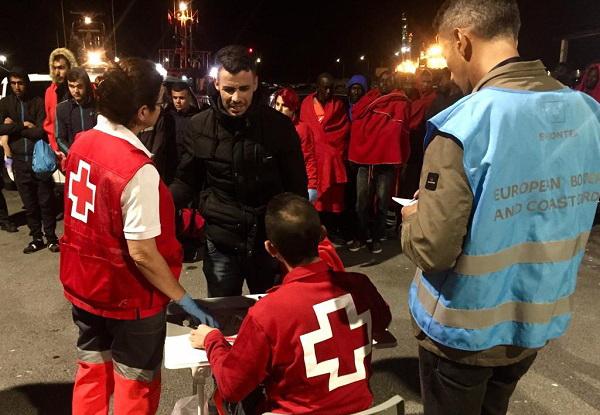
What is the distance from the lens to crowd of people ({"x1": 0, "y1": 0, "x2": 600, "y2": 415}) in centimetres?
144

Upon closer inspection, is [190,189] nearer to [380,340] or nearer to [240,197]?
[240,197]

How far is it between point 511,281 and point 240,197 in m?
1.44

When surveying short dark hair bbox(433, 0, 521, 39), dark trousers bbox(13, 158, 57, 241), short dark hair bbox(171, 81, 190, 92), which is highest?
short dark hair bbox(433, 0, 521, 39)

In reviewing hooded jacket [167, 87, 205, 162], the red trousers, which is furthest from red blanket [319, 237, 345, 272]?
hooded jacket [167, 87, 205, 162]

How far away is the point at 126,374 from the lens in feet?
6.64

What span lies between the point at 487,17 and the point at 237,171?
1.42m

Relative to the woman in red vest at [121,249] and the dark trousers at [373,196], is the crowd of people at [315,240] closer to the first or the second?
the woman in red vest at [121,249]

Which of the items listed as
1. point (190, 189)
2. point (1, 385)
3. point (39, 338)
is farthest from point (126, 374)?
point (39, 338)

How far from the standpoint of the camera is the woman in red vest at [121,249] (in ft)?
5.98

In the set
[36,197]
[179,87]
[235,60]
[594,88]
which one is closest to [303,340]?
[235,60]

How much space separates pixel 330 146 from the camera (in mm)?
5797

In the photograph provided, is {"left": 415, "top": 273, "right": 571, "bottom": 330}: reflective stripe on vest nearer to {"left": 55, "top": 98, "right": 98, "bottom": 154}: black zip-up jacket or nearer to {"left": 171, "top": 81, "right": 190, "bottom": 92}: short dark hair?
{"left": 171, "top": 81, "right": 190, "bottom": 92}: short dark hair

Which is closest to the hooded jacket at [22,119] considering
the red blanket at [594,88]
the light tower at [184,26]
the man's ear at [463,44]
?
the man's ear at [463,44]

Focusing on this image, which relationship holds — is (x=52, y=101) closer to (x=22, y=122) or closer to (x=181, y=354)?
(x=22, y=122)
